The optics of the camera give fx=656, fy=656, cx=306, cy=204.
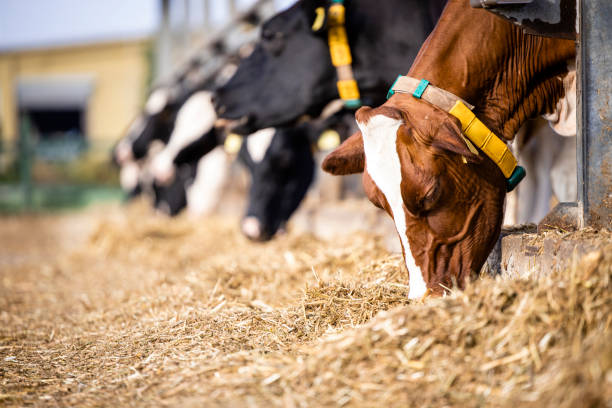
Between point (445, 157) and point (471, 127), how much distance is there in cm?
15

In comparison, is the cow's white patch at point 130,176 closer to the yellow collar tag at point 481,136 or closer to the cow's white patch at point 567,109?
the cow's white patch at point 567,109

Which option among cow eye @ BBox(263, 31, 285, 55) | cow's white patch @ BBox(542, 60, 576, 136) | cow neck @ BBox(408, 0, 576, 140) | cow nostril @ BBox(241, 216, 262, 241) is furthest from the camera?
cow nostril @ BBox(241, 216, 262, 241)

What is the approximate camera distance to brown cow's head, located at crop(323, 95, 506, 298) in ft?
6.33

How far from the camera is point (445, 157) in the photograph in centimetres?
194

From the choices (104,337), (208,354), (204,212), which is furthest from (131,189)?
(208,354)

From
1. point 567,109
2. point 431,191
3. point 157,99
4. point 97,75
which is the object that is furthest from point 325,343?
point 97,75

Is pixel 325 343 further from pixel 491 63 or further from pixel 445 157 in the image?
pixel 491 63

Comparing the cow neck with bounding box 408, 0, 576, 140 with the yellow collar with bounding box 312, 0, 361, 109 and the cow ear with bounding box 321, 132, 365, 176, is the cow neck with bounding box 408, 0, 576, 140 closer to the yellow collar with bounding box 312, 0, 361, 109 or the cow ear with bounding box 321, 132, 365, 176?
the cow ear with bounding box 321, 132, 365, 176

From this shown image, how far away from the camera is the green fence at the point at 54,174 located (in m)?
12.4

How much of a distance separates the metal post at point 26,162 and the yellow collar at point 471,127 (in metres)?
11.6

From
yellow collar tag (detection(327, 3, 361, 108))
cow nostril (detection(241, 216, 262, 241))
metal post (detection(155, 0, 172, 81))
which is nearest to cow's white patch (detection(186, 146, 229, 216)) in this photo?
cow nostril (detection(241, 216, 262, 241))

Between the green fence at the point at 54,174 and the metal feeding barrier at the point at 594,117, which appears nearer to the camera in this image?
the metal feeding barrier at the point at 594,117

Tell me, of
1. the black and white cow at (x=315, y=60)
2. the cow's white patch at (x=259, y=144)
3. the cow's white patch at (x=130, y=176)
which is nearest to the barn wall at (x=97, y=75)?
the cow's white patch at (x=130, y=176)

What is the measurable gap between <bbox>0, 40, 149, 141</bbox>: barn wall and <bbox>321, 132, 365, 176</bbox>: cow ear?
13924 millimetres
